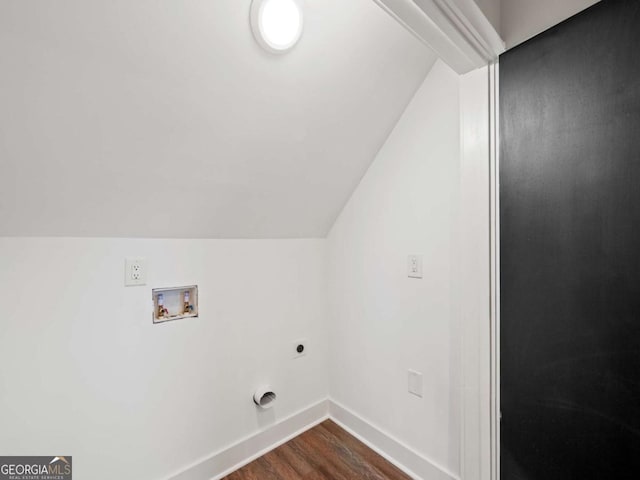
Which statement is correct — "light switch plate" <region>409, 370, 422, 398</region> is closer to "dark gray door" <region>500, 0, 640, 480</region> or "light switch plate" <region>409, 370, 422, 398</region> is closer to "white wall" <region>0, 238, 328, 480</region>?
"dark gray door" <region>500, 0, 640, 480</region>

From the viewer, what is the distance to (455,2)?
83 centimetres

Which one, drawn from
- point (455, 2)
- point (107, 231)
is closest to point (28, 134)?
point (107, 231)

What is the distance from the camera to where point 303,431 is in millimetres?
1953

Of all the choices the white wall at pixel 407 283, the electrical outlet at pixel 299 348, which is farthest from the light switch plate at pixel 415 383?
the electrical outlet at pixel 299 348

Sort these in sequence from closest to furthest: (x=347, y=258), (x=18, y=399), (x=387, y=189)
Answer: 1. (x=18, y=399)
2. (x=387, y=189)
3. (x=347, y=258)

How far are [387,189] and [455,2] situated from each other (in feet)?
3.13

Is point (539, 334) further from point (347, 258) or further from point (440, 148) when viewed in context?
point (347, 258)

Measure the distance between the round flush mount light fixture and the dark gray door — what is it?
2.53 feet

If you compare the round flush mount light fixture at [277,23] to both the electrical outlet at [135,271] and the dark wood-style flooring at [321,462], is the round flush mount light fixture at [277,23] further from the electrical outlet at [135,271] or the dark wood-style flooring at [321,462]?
the dark wood-style flooring at [321,462]

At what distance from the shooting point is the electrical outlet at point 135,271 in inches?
52.5

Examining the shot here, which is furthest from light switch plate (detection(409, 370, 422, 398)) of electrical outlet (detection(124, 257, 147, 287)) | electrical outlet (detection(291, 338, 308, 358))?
electrical outlet (detection(124, 257, 147, 287))

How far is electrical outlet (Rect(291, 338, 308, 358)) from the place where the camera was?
1960mm
